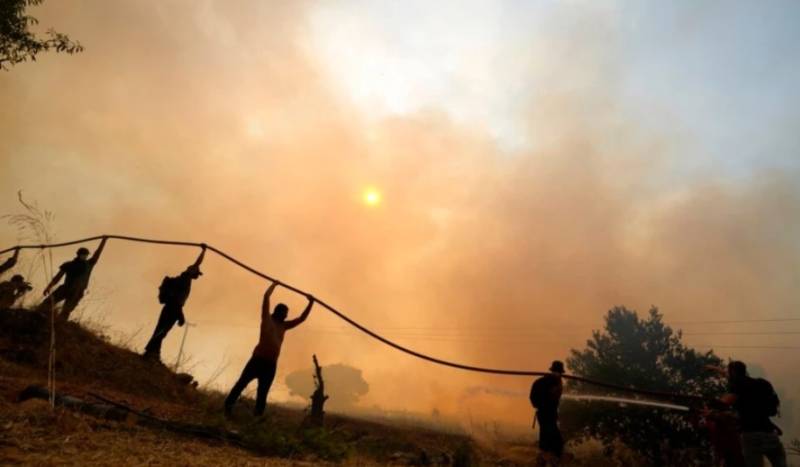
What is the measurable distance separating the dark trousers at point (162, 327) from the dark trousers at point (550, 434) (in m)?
8.35

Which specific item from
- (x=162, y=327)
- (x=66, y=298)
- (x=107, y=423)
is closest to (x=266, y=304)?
(x=107, y=423)

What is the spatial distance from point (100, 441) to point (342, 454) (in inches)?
105

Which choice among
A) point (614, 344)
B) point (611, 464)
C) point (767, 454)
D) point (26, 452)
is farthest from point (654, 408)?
point (26, 452)

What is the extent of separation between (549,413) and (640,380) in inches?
1454

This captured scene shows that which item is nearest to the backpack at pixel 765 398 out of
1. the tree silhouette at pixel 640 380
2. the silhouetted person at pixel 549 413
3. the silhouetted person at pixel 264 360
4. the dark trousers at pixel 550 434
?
the silhouetted person at pixel 549 413

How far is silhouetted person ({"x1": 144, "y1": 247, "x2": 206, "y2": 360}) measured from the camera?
10.5 metres

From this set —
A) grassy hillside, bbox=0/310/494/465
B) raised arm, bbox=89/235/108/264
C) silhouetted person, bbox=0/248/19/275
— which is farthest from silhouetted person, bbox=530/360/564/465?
silhouetted person, bbox=0/248/19/275

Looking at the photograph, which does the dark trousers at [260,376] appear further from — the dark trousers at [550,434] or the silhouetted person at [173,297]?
the dark trousers at [550,434]

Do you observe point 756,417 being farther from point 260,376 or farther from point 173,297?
point 173,297

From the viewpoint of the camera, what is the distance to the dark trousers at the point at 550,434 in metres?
8.89

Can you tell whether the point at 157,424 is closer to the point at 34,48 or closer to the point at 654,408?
the point at 34,48

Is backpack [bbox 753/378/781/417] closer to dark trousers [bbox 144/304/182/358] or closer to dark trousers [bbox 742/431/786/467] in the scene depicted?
dark trousers [bbox 742/431/786/467]

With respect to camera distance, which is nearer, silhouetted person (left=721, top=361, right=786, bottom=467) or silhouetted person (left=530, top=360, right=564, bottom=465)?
silhouetted person (left=721, top=361, right=786, bottom=467)

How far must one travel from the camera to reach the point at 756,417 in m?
6.90
